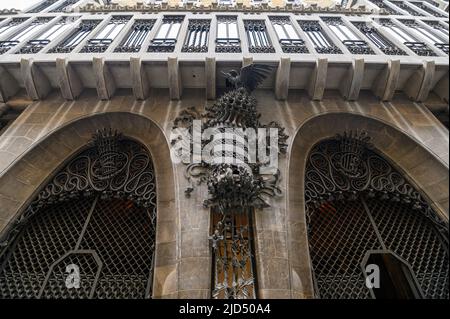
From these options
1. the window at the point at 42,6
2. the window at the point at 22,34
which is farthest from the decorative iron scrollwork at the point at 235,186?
the window at the point at 42,6

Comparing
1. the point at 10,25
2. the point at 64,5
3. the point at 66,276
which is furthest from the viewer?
the point at 64,5

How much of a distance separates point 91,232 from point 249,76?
210 inches

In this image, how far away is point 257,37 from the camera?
10.0 metres

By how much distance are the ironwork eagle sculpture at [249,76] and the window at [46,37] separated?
6307 millimetres

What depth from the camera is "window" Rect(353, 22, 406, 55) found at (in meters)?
8.76

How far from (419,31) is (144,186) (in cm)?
1090

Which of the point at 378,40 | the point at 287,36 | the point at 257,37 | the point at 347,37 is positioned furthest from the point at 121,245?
the point at 378,40

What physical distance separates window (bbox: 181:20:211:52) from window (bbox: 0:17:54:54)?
550cm

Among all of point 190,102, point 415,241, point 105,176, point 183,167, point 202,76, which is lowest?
point 415,241

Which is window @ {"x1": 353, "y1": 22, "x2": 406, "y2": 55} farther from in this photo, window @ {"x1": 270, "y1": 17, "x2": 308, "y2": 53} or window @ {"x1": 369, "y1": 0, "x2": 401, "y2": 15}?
window @ {"x1": 270, "y1": 17, "x2": 308, "y2": 53}

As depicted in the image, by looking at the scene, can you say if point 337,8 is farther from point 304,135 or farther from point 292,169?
point 292,169

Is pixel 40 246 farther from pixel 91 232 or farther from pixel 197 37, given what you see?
pixel 197 37

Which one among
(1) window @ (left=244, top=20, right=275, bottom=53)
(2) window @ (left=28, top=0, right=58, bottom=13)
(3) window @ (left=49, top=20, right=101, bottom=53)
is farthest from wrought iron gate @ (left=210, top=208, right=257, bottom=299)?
(2) window @ (left=28, top=0, right=58, bottom=13)

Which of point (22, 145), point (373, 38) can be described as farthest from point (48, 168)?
point (373, 38)
